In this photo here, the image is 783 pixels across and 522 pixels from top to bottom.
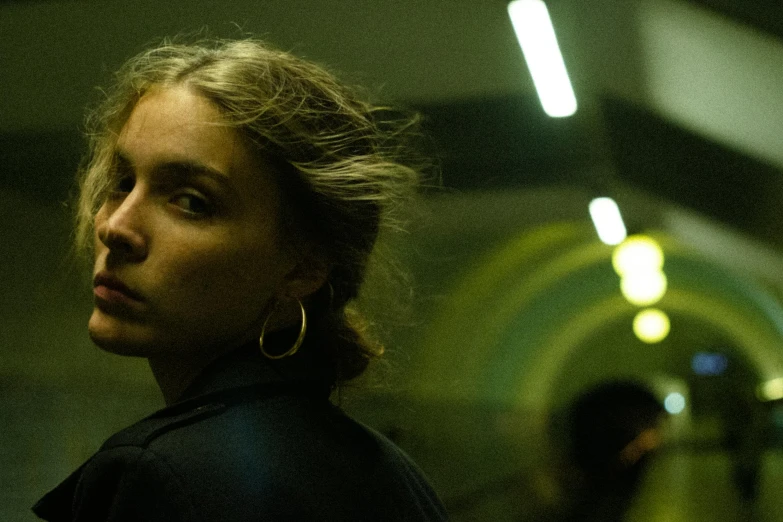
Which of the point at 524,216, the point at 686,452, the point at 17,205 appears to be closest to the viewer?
the point at 17,205

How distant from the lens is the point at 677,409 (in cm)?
394

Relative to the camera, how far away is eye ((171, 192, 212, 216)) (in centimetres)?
88

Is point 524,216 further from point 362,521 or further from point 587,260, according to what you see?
point 362,521

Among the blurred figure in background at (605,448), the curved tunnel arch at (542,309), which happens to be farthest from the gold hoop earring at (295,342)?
the blurred figure in background at (605,448)

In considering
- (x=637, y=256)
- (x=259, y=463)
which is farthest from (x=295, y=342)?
(x=637, y=256)

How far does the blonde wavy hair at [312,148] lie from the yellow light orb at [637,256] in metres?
2.10

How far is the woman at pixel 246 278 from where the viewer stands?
76 cm

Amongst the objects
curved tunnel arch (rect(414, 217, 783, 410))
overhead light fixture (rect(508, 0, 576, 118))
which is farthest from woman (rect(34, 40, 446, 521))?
curved tunnel arch (rect(414, 217, 783, 410))

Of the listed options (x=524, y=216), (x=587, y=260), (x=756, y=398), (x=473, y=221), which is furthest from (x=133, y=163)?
(x=756, y=398)

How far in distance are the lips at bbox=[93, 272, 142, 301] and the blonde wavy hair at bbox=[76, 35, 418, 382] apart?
142 millimetres

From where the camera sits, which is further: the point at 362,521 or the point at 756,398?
the point at 756,398

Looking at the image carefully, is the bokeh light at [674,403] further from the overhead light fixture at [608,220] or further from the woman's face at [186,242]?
the woman's face at [186,242]

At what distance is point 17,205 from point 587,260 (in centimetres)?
219

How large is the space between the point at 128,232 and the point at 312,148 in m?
0.18
